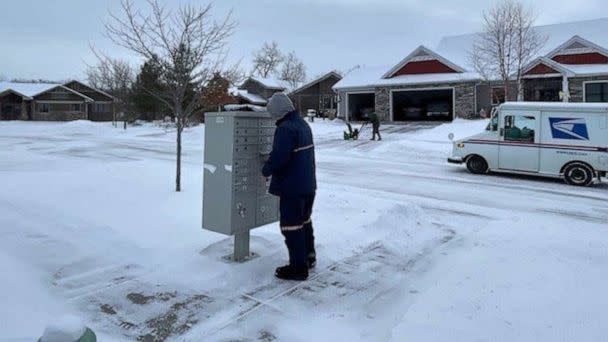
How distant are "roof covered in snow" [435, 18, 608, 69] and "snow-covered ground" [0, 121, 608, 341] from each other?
2819 cm

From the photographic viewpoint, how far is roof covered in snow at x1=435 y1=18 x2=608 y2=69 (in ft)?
113

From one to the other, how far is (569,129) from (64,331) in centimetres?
1423

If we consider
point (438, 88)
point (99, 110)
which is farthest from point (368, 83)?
point (99, 110)

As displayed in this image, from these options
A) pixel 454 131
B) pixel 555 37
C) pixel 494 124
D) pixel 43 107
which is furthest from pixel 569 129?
pixel 43 107

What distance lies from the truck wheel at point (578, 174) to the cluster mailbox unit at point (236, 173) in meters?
11.0

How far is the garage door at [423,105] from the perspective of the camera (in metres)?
37.8

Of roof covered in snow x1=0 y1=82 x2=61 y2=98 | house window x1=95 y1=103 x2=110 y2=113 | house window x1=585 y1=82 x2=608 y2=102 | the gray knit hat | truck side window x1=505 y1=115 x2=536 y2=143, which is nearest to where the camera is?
the gray knit hat

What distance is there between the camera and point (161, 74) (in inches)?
416

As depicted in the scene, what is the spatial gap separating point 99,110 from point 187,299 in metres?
66.7

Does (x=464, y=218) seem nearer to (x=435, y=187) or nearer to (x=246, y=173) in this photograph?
(x=435, y=187)

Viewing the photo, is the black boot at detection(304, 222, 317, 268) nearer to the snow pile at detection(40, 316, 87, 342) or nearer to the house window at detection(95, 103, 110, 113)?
the snow pile at detection(40, 316, 87, 342)

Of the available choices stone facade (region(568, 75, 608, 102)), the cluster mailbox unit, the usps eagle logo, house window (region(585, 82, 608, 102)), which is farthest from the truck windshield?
house window (region(585, 82, 608, 102))

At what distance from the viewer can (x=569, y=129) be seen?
13.9 meters

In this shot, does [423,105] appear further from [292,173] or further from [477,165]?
[292,173]
